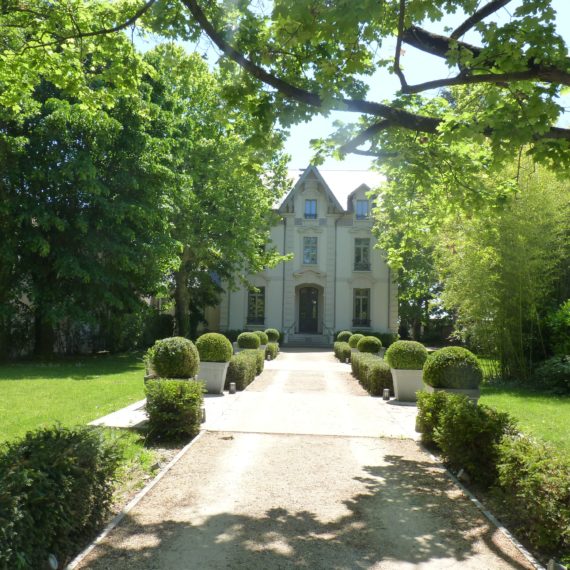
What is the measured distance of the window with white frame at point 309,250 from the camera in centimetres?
3875

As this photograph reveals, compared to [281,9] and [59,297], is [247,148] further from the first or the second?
[59,297]

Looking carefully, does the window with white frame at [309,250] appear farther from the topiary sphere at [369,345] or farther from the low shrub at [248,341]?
the topiary sphere at [369,345]

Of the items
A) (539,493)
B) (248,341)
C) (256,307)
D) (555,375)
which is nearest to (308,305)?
(256,307)

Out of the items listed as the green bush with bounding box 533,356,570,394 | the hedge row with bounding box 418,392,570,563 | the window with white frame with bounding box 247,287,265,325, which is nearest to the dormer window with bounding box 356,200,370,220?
the window with white frame with bounding box 247,287,265,325

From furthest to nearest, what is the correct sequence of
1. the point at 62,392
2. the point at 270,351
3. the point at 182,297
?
the point at 182,297, the point at 270,351, the point at 62,392

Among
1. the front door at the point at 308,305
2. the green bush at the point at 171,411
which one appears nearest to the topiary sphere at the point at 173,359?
the green bush at the point at 171,411

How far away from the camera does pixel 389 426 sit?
10.1 m

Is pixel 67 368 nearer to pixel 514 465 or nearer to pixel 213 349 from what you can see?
pixel 213 349

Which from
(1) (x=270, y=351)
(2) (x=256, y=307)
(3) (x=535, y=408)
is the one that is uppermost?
(2) (x=256, y=307)

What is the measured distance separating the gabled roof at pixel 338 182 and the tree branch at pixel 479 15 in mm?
29219

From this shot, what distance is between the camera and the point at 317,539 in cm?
464

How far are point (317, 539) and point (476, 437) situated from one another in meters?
2.55

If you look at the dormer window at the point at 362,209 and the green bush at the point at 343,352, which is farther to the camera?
the dormer window at the point at 362,209

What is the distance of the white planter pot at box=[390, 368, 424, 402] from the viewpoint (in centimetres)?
1335
